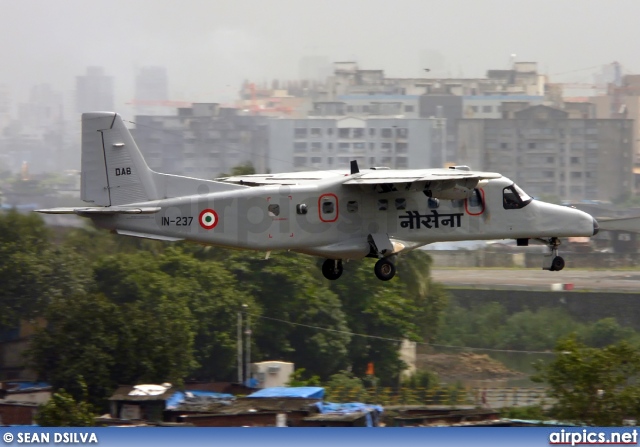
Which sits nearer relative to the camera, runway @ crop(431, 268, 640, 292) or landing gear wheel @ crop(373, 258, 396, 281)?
landing gear wheel @ crop(373, 258, 396, 281)

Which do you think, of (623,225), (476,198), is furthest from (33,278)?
(623,225)

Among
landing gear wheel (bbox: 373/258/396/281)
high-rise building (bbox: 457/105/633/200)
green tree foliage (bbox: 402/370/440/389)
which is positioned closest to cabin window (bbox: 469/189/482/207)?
landing gear wheel (bbox: 373/258/396/281)

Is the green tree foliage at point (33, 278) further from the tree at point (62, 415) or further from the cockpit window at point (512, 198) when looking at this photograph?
the cockpit window at point (512, 198)

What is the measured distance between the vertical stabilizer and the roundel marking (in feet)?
4.87

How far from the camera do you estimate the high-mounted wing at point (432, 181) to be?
26.6m

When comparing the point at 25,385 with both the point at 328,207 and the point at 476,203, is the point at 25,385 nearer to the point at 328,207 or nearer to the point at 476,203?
the point at 328,207

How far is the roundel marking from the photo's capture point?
26953mm

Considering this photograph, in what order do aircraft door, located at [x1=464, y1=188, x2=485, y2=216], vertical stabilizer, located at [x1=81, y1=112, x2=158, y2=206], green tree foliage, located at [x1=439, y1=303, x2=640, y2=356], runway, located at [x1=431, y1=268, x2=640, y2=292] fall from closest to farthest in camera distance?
1. vertical stabilizer, located at [x1=81, y1=112, x2=158, y2=206]
2. aircraft door, located at [x1=464, y1=188, x2=485, y2=216]
3. green tree foliage, located at [x1=439, y1=303, x2=640, y2=356]
4. runway, located at [x1=431, y1=268, x2=640, y2=292]

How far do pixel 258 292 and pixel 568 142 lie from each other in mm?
60817

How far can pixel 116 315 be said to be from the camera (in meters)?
52.1

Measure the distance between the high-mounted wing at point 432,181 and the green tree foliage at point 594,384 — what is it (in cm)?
1565

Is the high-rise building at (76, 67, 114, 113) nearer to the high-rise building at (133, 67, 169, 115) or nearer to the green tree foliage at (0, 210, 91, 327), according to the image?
the high-rise building at (133, 67, 169, 115)

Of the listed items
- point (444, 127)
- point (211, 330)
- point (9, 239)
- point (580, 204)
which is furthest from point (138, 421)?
point (444, 127)

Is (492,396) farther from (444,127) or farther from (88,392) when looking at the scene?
(444,127)
